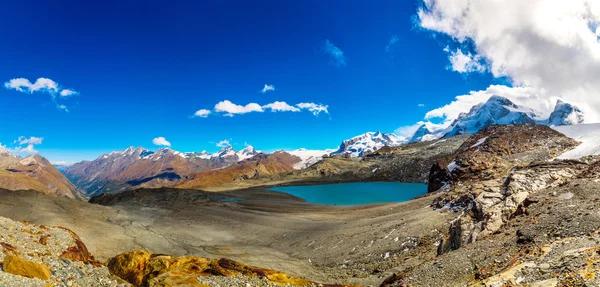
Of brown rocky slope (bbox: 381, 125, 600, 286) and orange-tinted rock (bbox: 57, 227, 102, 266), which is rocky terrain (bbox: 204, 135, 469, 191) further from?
orange-tinted rock (bbox: 57, 227, 102, 266)

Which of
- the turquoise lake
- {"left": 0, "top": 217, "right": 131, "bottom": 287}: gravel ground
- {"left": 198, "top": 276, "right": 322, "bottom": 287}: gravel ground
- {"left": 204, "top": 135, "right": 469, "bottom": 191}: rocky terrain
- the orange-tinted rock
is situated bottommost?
the turquoise lake

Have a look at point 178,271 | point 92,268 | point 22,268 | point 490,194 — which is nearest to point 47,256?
point 92,268

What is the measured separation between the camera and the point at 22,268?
9.45 metres

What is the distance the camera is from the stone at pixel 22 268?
927cm

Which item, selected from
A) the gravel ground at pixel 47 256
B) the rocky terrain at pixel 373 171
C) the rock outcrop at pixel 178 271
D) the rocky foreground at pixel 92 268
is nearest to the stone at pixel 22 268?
the rocky foreground at pixel 92 268

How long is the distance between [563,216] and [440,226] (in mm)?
13255

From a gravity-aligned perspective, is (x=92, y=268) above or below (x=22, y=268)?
below

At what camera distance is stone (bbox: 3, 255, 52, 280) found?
9273mm

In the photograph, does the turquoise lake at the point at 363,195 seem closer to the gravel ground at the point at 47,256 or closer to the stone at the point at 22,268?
the gravel ground at the point at 47,256

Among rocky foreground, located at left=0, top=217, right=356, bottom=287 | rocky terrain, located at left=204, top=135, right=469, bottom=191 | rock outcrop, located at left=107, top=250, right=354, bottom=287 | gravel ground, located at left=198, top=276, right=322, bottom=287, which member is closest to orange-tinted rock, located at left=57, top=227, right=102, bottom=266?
rocky foreground, located at left=0, top=217, right=356, bottom=287

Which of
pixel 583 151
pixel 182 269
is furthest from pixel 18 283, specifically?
pixel 583 151

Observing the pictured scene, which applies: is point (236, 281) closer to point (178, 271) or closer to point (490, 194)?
point (178, 271)

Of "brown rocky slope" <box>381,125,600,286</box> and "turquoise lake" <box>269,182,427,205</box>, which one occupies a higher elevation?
"brown rocky slope" <box>381,125,600,286</box>

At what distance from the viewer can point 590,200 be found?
15109 mm
